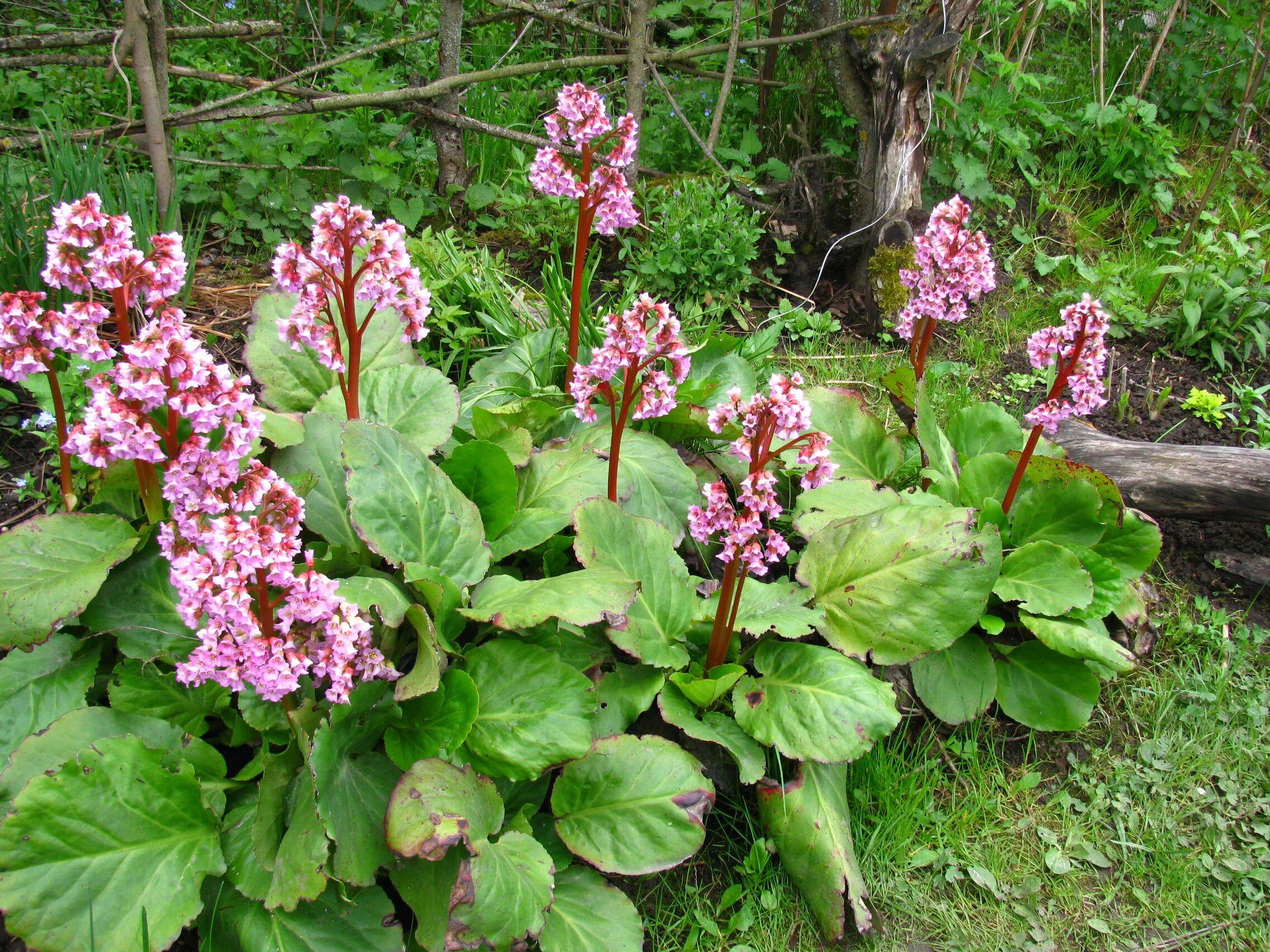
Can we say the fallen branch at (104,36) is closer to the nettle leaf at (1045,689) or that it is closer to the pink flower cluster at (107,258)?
the pink flower cluster at (107,258)

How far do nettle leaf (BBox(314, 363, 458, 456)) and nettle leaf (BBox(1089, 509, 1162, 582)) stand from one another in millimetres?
2012

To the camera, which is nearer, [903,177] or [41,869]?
[41,869]

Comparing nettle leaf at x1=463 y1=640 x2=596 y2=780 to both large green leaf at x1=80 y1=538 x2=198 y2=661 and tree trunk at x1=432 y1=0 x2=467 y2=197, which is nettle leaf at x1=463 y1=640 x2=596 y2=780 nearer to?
large green leaf at x1=80 y1=538 x2=198 y2=661

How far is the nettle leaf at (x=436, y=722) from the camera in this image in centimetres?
197

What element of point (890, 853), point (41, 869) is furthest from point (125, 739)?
point (890, 853)

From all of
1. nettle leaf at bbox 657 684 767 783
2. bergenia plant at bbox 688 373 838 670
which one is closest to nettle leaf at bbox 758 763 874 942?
nettle leaf at bbox 657 684 767 783

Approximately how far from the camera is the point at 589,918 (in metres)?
2.01

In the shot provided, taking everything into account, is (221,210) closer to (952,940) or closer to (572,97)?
(572,97)

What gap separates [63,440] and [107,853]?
1013 millimetres

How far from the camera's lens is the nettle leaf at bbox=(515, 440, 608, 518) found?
264cm

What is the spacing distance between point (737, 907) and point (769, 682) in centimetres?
54

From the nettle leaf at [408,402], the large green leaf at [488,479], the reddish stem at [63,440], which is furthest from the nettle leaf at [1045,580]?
the reddish stem at [63,440]

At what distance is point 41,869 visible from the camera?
69.0 inches

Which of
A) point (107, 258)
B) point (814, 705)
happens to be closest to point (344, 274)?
point (107, 258)
